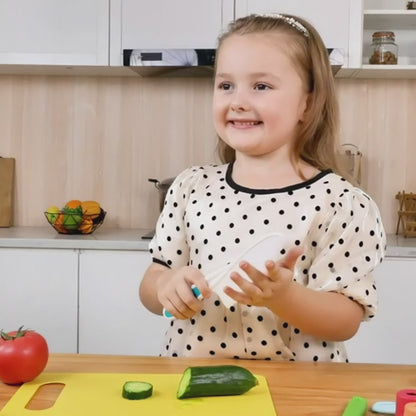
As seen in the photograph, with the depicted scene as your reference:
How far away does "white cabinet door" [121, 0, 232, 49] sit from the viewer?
→ 2.66 m

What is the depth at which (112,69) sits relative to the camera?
9.33 feet

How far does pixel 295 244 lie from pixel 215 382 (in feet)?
1.14

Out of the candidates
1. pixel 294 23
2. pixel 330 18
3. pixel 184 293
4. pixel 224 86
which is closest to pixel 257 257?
pixel 184 293

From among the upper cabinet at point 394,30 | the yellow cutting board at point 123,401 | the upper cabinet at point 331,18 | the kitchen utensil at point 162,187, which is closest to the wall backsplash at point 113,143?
the kitchen utensil at point 162,187

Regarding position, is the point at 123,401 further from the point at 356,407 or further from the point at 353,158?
the point at 353,158

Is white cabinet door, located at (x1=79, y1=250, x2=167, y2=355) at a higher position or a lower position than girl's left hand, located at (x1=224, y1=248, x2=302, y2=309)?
lower

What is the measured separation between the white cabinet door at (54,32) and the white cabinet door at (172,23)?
9 centimetres

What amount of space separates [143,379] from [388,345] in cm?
164

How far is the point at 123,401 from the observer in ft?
3.13

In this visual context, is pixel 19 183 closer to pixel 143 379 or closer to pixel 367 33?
pixel 367 33

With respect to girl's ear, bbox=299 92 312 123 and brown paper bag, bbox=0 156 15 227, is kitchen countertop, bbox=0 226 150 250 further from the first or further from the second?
girl's ear, bbox=299 92 312 123

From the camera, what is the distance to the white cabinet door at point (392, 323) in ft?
8.18

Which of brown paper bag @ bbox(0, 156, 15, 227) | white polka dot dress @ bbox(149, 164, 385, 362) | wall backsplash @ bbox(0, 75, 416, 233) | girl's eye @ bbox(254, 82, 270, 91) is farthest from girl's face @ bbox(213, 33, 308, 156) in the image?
brown paper bag @ bbox(0, 156, 15, 227)

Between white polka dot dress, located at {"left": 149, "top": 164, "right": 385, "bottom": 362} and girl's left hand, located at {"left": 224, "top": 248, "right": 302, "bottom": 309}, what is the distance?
0.29 metres
